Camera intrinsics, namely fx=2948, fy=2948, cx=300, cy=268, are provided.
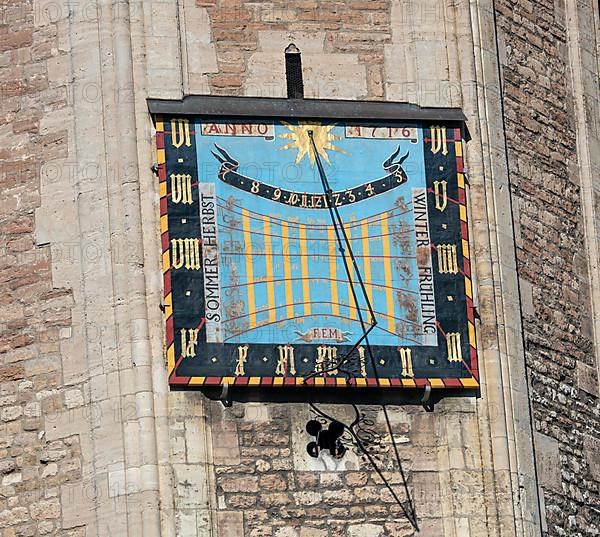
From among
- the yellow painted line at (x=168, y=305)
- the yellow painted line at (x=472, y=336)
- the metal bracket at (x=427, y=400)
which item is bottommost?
the metal bracket at (x=427, y=400)

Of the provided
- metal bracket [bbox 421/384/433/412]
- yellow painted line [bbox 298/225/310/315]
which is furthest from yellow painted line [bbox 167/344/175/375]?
metal bracket [bbox 421/384/433/412]

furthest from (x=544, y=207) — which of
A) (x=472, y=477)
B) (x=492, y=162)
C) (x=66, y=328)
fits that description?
(x=66, y=328)

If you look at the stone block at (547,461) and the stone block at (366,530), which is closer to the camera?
the stone block at (366,530)

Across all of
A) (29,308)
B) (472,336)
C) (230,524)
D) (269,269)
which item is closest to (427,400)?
(472,336)

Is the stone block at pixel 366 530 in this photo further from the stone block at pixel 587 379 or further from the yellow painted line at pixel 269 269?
the stone block at pixel 587 379

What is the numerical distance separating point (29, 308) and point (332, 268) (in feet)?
6.32

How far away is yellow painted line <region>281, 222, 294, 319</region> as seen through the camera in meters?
18.3

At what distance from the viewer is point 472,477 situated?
18.3 m

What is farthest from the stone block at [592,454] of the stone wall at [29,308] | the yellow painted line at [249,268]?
the stone wall at [29,308]

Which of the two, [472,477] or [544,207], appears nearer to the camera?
[472,477]

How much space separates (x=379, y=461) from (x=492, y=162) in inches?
86.1

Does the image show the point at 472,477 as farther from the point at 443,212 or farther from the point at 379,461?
the point at 443,212

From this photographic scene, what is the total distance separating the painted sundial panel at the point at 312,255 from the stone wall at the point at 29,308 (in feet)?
2.61

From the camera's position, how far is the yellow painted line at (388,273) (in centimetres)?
1841
